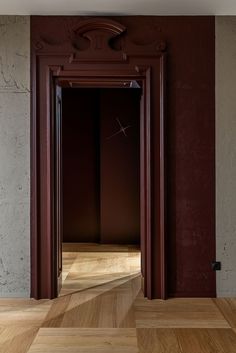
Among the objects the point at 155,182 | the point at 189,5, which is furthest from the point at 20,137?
the point at 189,5

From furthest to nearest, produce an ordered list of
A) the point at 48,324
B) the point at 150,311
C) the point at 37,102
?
the point at 37,102, the point at 150,311, the point at 48,324

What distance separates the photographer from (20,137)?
4.34 metres

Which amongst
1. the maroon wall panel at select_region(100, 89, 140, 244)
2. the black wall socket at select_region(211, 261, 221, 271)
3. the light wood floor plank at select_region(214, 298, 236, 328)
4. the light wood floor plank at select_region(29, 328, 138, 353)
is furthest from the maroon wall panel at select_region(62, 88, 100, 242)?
the light wood floor plank at select_region(29, 328, 138, 353)

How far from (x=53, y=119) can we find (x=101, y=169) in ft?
10.9

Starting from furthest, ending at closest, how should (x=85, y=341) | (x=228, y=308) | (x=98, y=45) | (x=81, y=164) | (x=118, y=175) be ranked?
(x=81, y=164), (x=118, y=175), (x=98, y=45), (x=228, y=308), (x=85, y=341)

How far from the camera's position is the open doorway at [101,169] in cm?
755

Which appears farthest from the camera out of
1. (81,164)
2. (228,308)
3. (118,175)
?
(81,164)

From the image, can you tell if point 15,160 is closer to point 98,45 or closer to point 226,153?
point 98,45

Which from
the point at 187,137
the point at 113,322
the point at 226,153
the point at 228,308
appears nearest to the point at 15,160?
the point at 187,137

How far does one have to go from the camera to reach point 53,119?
433 cm

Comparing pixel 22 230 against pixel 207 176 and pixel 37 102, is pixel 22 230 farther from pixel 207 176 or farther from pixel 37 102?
pixel 207 176

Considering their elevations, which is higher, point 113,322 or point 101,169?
point 101,169

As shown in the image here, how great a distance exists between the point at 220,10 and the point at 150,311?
2.80 metres

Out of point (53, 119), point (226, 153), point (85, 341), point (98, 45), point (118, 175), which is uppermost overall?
point (98, 45)
